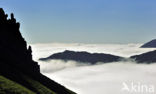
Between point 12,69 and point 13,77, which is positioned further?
point 12,69

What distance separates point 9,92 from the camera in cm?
13138

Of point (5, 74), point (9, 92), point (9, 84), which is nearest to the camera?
point (9, 92)

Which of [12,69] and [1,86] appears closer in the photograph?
[1,86]

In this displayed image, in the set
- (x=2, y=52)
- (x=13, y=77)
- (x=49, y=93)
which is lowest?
(x=49, y=93)

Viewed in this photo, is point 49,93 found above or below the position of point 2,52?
below

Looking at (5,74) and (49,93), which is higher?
(5,74)

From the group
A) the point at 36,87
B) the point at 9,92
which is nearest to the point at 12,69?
the point at 36,87

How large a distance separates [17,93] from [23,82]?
129ft

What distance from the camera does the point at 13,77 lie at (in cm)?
17175

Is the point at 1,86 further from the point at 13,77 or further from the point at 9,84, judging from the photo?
the point at 13,77

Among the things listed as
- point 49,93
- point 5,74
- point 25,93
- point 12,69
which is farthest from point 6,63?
point 25,93

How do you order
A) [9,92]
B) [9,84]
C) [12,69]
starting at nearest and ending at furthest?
[9,92], [9,84], [12,69]

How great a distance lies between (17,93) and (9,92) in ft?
17.0

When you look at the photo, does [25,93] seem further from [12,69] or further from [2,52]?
[2,52]
